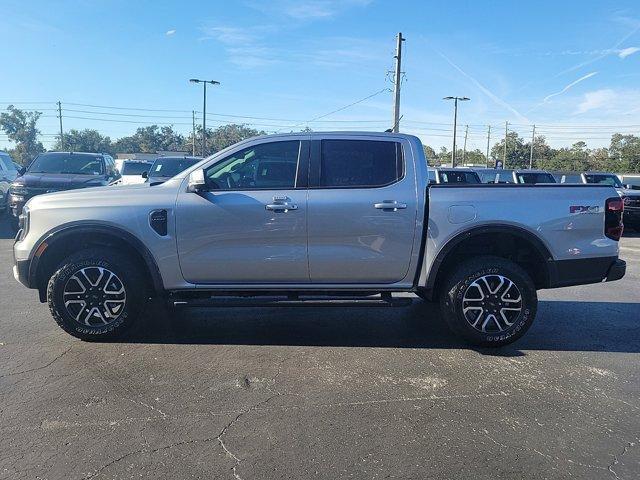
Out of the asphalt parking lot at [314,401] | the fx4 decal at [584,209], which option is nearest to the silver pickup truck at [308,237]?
the fx4 decal at [584,209]

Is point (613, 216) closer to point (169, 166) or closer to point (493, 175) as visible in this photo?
point (169, 166)

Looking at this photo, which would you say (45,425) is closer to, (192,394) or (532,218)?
(192,394)

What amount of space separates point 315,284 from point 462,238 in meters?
1.41

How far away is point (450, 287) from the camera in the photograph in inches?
185

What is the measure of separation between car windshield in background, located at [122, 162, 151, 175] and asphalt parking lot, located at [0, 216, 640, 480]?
15.6 meters

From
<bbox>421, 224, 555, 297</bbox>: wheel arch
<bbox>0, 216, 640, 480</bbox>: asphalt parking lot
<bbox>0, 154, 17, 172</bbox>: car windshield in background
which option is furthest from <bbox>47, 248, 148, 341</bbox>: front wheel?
<bbox>0, 154, 17, 172</bbox>: car windshield in background

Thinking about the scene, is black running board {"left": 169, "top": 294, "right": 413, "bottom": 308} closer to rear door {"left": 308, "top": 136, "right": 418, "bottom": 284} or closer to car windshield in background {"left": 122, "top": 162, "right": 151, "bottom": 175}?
rear door {"left": 308, "top": 136, "right": 418, "bottom": 284}

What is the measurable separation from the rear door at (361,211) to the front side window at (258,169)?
22 centimetres

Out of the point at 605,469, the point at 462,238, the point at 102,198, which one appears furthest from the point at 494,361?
the point at 102,198

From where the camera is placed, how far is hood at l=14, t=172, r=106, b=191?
1157 cm

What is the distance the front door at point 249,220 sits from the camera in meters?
4.60

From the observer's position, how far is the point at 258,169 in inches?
187

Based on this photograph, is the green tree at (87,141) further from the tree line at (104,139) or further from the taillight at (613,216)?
the taillight at (613,216)

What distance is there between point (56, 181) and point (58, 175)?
43cm
